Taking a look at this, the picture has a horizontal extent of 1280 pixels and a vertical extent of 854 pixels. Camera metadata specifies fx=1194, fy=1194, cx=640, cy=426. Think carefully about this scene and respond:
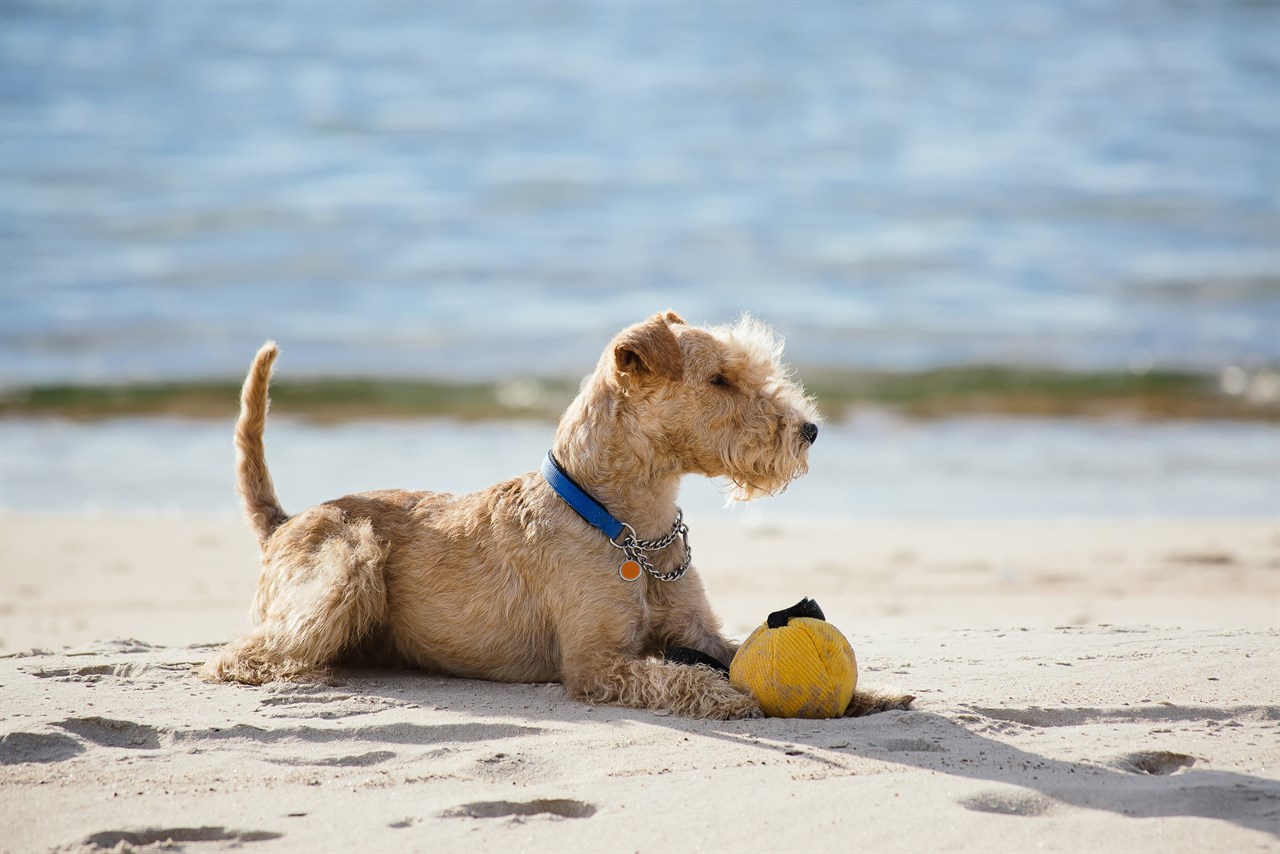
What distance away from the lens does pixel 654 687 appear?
447 centimetres

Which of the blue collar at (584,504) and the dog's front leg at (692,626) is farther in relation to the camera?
the dog's front leg at (692,626)

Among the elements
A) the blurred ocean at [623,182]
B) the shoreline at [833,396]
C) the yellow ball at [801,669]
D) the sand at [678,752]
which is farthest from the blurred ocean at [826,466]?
the yellow ball at [801,669]

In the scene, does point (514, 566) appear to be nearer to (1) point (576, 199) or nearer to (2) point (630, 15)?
(1) point (576, 199)

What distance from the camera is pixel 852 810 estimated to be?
345 centimetres

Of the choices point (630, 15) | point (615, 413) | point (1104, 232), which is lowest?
point (615, 413)

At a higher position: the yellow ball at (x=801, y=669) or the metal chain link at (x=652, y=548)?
the metal chain link at (x=652, y=548)

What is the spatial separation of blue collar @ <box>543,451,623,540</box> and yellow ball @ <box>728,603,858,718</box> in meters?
0.70

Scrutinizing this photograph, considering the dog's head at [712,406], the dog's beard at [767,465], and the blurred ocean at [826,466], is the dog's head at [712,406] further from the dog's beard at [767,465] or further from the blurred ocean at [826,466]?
the blurred ocean at [826,466]

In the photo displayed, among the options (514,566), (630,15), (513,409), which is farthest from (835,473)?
(630,15)

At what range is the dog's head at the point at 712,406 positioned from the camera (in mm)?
4645

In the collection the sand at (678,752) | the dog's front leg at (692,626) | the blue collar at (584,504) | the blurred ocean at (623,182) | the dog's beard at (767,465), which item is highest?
the blurred ocean at (623,182)

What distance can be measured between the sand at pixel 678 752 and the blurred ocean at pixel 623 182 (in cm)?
1065

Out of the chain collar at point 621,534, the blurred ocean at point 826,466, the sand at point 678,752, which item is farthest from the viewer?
the blurred ocean at point 826,466

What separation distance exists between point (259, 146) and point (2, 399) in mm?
11820
